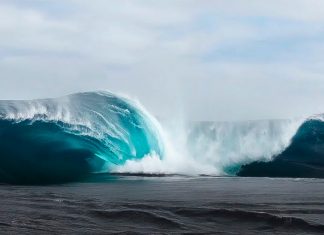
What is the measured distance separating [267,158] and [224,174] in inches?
149

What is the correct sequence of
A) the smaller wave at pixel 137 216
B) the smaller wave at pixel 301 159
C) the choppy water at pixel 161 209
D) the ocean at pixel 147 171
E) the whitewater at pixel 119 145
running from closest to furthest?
the choppy water at pixel 161 209
the smaller wave at pixel 137 216
the ocean at pixel 147 171
the whitewater at pixel 119 145
the smaller wave at pixel 301 159

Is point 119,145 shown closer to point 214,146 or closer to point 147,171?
point 147,171

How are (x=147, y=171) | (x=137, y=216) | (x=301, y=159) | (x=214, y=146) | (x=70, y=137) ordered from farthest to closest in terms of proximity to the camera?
(x=214, y=146) < (x=301, y=159) < (x=70, y=137) < (x=147, y=171) < (x=137, y=216)

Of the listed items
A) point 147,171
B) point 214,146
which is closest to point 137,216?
point 147,171

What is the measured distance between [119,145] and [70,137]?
2012mm

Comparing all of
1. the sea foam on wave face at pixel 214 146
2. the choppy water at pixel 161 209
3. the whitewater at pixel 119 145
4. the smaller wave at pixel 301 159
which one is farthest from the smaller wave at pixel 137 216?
the smaller wave at pixel 301 159

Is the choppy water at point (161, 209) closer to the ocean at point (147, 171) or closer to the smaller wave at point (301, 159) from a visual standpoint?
the ocean at point (147, 171)

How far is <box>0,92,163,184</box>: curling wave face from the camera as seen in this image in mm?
20984

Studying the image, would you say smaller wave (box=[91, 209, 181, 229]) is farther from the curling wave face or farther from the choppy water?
the curling wave face

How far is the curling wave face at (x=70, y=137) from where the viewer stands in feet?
68.8

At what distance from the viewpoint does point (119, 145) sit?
23.5 meters

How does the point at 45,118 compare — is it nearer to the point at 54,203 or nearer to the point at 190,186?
the point at 190,186

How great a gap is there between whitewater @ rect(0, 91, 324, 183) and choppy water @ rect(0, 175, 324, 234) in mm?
4786

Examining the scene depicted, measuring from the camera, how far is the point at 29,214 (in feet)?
35.6
